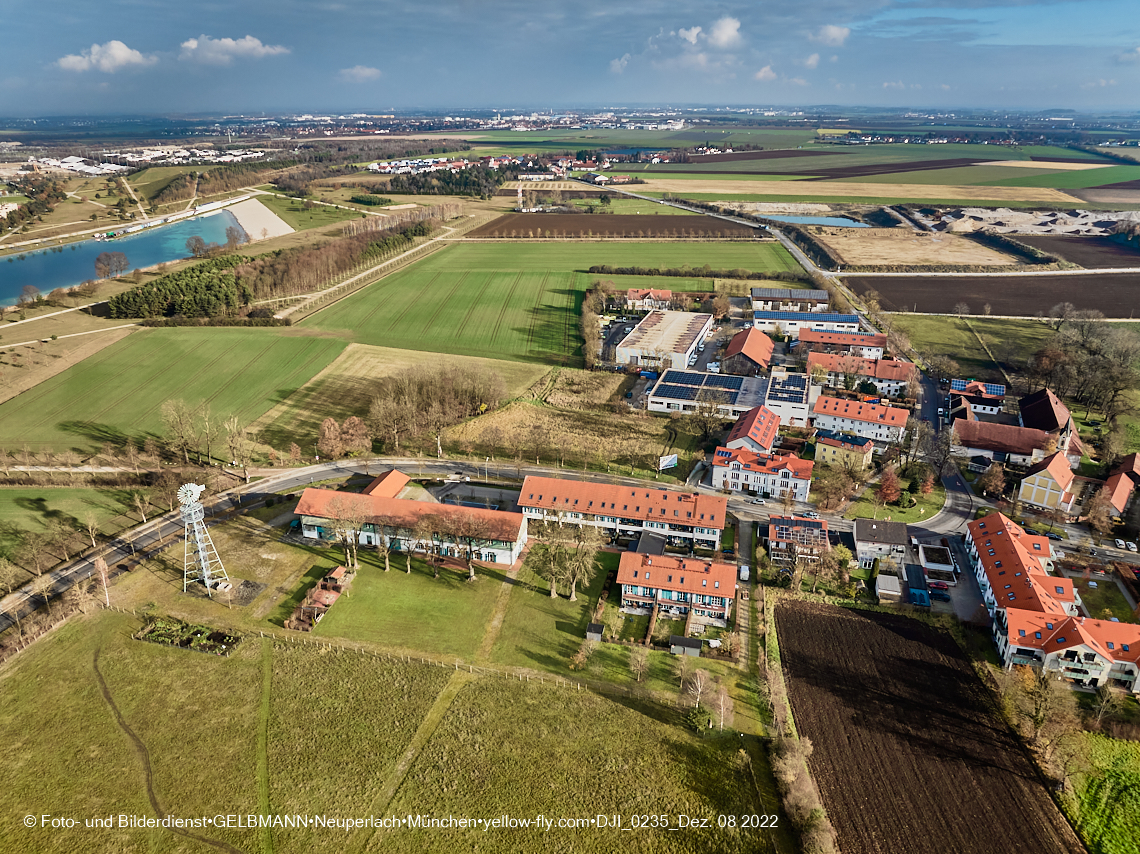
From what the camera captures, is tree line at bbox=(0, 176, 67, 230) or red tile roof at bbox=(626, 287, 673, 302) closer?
red tile roof at bbox=(626, 287, 673, 302)

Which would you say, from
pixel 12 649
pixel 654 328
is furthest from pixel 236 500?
pixel 654 328

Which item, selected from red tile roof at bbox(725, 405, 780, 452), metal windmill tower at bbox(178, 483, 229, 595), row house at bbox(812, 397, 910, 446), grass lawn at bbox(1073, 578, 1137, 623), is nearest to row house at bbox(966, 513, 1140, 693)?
grass lawn at bbox(1073, 578, 1137, 623)

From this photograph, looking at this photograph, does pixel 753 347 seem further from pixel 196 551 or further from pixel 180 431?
pixel 196 551

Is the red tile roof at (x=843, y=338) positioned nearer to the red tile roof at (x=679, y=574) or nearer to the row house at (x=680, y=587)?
the red tile roof at (x=679, y=574)

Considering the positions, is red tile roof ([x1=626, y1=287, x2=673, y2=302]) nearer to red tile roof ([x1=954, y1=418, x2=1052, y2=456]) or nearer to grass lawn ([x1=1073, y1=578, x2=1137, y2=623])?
red tile roof ([x1=954, y1=418, x2=1052, y2=456])

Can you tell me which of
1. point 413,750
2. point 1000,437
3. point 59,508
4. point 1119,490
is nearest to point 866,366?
point 1000,437

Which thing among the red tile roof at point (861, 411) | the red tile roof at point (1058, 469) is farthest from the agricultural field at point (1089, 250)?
the red tile roof at point (1058, 469)
